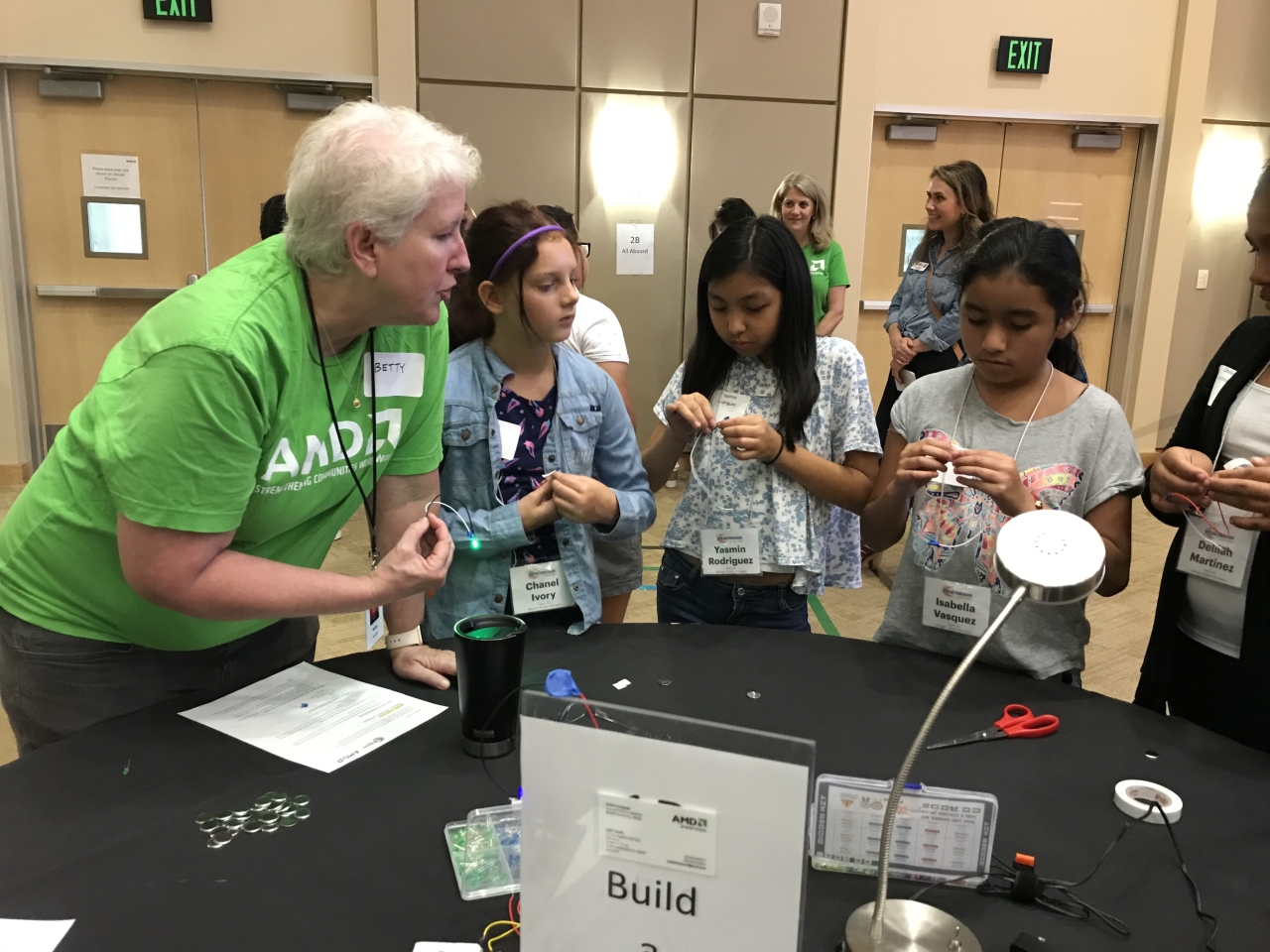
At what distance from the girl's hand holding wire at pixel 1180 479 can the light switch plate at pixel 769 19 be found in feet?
14.7

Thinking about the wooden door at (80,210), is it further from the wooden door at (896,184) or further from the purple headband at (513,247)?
the purple headband at (513,247)

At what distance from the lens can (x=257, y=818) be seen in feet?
3.29

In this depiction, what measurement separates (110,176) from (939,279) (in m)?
4.50

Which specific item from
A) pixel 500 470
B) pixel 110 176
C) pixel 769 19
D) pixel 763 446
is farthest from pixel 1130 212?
pixel 110 176

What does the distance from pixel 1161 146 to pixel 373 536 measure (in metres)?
6.07

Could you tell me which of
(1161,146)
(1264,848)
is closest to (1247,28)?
(1161,146)

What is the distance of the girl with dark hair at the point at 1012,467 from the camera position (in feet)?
4.84

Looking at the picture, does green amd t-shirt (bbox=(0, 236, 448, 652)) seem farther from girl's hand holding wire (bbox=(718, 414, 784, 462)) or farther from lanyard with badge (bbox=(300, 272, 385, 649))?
girl's hand holding wire (bbox=(718, 414, 784, 462))

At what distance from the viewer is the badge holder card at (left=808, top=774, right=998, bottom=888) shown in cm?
92

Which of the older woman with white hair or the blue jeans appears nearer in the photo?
the older woman with white hair

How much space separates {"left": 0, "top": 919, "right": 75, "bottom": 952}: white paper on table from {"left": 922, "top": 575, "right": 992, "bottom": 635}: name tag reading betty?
4.10 feet

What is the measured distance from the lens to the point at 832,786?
3.08 feet

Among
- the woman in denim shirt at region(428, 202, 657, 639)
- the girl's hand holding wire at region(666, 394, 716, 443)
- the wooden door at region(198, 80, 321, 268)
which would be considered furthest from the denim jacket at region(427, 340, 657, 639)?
the wooden door at region(198, 80, 321, 268)

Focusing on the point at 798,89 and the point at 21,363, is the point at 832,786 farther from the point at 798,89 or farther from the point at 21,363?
the point at 21,363
